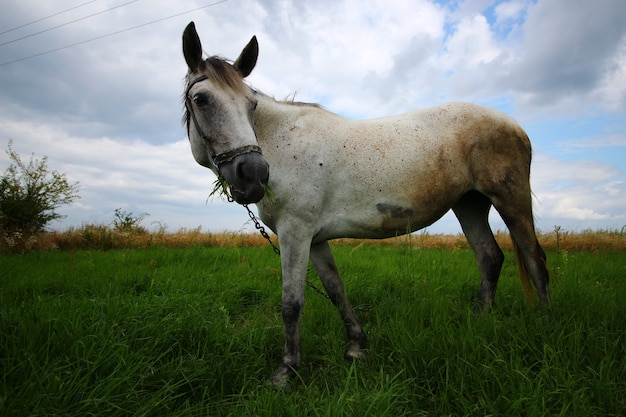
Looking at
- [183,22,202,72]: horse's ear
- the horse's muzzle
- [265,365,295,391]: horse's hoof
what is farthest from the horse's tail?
[183,22,202,72]: horse's ear

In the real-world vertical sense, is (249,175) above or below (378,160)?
below

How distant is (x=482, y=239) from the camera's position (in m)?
4.07

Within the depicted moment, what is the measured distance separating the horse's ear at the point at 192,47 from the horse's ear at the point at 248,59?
1.04 ft

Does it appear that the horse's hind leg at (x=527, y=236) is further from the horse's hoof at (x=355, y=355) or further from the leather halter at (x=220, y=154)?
the leather halter at (x=220, y=154)

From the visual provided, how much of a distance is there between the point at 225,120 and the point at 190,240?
404 inches

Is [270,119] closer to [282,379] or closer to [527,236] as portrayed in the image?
[282,379]

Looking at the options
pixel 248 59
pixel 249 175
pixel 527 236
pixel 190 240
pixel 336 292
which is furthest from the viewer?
pixel 190 240

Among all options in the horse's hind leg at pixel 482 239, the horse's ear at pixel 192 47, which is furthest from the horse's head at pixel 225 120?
the horse's hind leg at pixel 482 239

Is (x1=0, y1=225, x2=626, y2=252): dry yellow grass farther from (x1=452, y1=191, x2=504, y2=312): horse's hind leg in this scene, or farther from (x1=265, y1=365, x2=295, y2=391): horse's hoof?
(x1=265, y1=365, x2=295, y2=391): horse's hoof

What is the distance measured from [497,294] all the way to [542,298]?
1130 millimetres

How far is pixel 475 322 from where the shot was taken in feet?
9.57

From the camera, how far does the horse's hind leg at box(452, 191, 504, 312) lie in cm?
394

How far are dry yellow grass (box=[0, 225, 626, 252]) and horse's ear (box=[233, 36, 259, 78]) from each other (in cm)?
783

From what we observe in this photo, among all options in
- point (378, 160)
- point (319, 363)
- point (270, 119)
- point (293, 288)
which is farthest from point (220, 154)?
point (319, 363)
